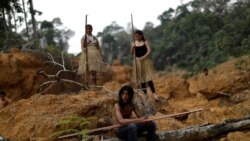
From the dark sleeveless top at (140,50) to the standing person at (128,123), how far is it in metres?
2.40

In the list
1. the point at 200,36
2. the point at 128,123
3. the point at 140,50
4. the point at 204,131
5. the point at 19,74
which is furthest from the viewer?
the point at 200,36

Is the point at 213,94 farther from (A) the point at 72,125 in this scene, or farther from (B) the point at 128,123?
(B) the point at 128,123

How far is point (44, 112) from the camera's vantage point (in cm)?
679

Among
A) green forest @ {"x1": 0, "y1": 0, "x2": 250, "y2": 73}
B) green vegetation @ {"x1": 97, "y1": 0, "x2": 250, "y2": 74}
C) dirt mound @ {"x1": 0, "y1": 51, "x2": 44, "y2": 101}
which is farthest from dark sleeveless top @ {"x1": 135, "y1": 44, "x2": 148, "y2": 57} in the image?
green vegetation @ {"x1": 97, "y1": 0, "x2": 250, "y2": 74}

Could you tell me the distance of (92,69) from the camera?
8328 millimetres

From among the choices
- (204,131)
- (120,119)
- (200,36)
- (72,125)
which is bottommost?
(204,131)

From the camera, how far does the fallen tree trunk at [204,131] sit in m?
5.68

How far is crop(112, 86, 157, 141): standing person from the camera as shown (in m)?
5.27

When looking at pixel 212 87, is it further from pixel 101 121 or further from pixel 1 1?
pixel 1 1

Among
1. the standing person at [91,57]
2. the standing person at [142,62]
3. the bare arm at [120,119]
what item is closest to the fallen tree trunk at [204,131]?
the bare arm at [120,119]

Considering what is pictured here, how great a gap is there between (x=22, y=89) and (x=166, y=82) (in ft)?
17.9

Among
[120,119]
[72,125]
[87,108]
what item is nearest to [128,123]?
[120,119]

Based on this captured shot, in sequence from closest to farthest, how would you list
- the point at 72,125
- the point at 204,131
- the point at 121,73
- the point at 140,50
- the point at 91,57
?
the point at 204,131 < the point at 72,125 < the point at 140,50 < the point at 91,57 < the point at 121,73

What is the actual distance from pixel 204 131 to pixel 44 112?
2516 mm
